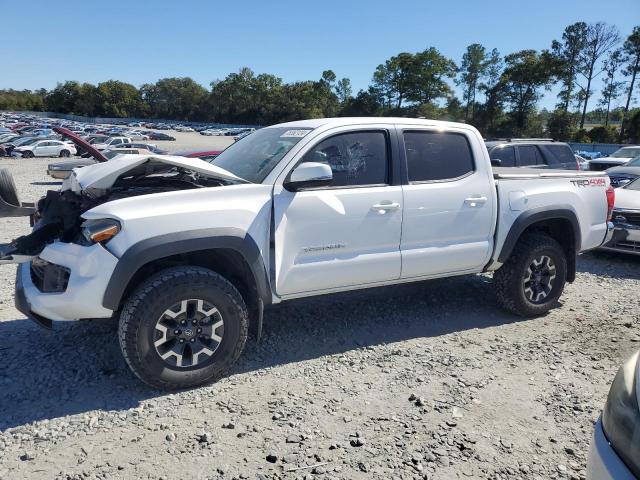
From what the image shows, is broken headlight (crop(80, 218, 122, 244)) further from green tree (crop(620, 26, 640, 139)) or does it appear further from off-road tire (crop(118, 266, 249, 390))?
green tree (crop(620, 26, 640, 139))

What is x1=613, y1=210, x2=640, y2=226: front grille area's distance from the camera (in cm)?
719

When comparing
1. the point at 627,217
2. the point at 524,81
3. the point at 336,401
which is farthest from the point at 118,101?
the point at 336,401

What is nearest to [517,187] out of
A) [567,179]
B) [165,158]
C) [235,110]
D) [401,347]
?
[567,179]

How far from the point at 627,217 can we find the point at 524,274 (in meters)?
3.67

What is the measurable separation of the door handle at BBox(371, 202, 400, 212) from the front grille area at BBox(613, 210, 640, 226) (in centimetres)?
510

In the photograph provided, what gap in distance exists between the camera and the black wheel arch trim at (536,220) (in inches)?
179

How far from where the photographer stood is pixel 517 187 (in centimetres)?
459

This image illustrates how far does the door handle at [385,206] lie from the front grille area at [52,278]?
222cm

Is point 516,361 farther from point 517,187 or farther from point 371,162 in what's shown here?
point 371,162

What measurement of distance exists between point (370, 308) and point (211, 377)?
2033mm

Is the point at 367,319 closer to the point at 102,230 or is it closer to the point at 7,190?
the point at 102,230

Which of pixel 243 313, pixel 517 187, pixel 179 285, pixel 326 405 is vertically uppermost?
pixel 517 187

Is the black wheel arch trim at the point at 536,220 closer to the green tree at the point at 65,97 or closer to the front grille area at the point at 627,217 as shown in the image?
the front grille area at the point at 627,217

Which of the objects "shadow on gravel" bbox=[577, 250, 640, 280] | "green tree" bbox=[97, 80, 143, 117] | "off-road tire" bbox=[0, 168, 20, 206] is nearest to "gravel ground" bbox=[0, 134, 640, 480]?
"off-road tire" bbox=[0, 168, 20, 206]
